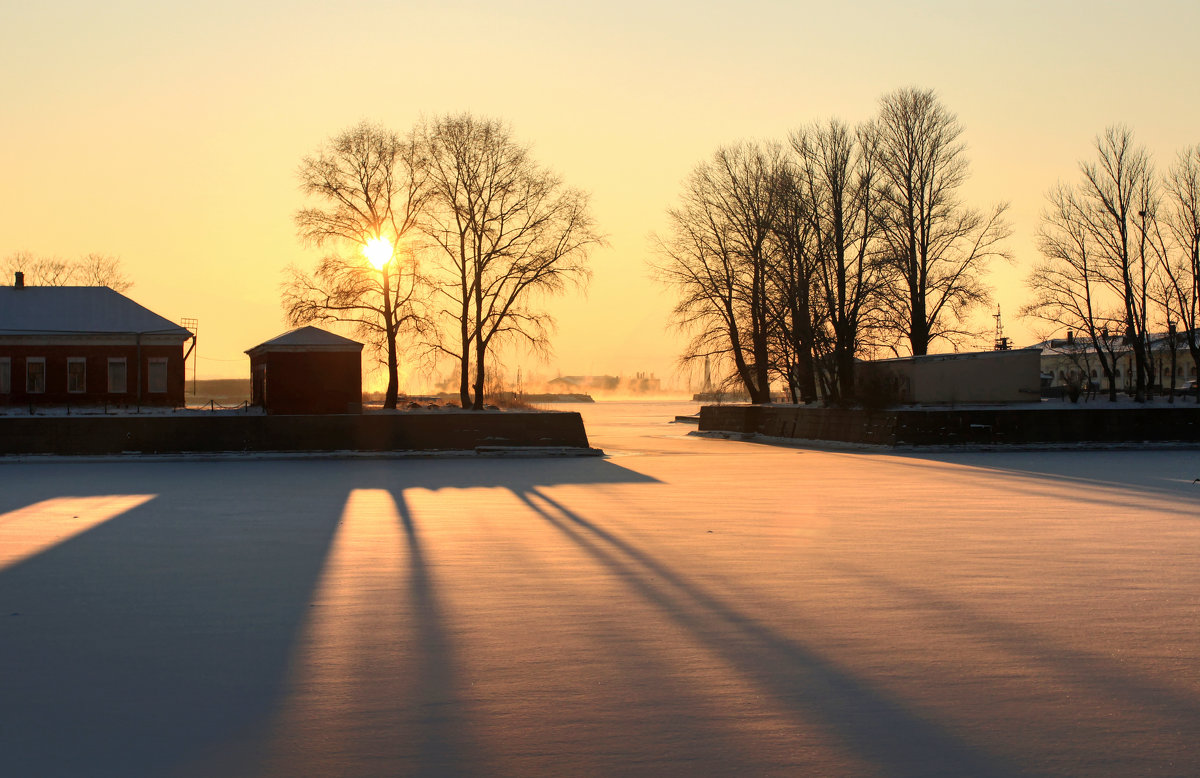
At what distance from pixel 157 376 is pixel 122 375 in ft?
5.17

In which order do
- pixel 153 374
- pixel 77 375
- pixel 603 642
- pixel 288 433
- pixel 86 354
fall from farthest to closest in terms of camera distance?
pixel 153 374 → pixel 86 354 → pixel 77 375 → pixel 288 433 → pixel 603 642

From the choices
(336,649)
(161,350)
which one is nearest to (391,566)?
(336,649)

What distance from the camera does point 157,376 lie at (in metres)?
51.6

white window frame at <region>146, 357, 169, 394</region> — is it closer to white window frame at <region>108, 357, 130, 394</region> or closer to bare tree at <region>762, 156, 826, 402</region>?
white window frame at <region>108, 357, 130, 394</region>

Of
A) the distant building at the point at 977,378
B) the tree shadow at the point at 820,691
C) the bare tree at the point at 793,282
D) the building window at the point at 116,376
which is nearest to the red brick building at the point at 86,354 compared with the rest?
the building window at the point at 116,376

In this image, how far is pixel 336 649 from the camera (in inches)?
306

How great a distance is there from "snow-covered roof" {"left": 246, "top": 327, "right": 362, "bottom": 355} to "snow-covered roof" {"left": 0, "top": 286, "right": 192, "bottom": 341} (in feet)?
34.5

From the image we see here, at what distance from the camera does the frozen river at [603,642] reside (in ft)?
18.1

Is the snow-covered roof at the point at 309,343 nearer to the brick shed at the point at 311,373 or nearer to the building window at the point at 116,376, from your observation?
the brick shed at the point at 311,373

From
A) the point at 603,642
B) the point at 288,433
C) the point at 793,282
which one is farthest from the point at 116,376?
the point at 603,642

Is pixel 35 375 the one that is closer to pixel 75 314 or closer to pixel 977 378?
pixel 75 314

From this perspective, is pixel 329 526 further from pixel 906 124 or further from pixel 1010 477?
pixel 906 124

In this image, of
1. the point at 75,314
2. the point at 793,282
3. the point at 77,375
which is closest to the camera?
the point at 793,282

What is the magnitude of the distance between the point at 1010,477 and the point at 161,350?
4117 cm
